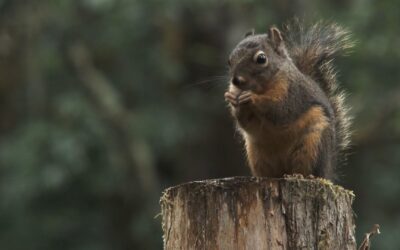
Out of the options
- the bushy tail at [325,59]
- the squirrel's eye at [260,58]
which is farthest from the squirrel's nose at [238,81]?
the bushy tail at [325,59]

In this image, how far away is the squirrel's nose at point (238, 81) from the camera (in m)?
5.21

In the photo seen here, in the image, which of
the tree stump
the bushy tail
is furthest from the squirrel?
the tree stump

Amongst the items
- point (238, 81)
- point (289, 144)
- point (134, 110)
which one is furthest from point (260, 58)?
point (134, 110)

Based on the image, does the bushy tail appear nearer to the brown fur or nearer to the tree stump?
the brown fur

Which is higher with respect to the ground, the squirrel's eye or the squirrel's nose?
the squirrel's eye

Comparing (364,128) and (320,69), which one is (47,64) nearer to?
(364,128)

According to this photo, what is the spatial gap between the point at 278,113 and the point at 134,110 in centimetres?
440

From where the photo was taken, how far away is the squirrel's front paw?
510 centimetres

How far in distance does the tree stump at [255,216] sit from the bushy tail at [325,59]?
1551 millimetres

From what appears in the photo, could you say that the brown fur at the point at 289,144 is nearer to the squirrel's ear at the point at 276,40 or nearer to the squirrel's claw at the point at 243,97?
the squirrel's claw at the point at 243,97

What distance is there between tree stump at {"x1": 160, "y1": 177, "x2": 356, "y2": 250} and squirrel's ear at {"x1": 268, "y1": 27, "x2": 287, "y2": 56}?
5.07ft

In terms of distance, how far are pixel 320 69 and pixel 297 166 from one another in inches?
31.9

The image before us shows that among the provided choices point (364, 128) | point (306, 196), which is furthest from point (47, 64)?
point (306, 196)

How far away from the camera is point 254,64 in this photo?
17.4ft
